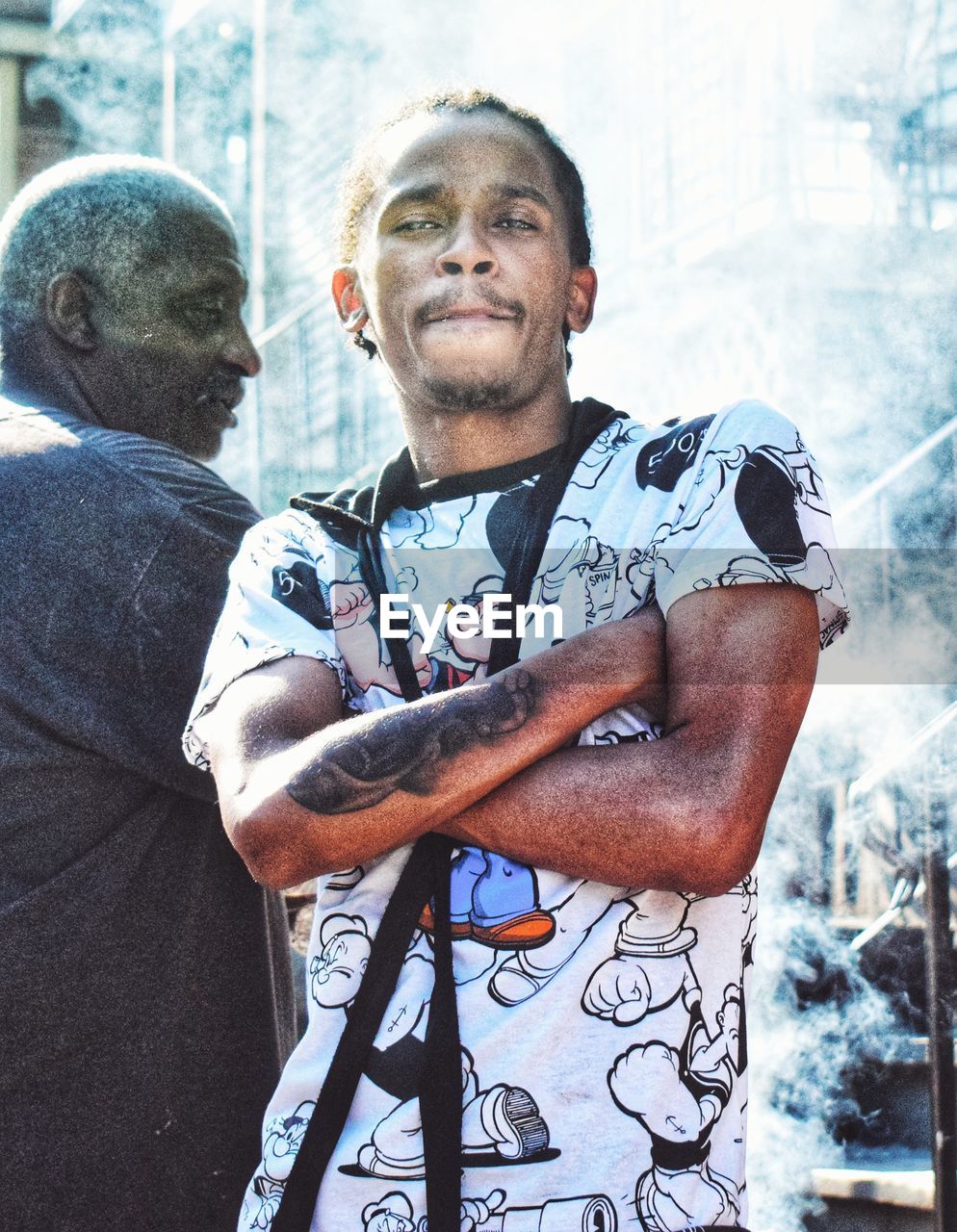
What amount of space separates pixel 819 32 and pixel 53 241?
512 centimetres

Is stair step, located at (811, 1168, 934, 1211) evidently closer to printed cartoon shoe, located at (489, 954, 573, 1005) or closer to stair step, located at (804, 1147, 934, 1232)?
stair step, located at (804, 1147, 934, 1232)

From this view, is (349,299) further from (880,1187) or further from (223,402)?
(880,1187)

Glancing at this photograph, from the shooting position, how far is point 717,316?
25.0ft

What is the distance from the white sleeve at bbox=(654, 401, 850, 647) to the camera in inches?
62.9

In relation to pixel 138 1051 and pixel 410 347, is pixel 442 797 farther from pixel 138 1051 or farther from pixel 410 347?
pixel 138 1051

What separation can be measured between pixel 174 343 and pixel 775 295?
5.56m

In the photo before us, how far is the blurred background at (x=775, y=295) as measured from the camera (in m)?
4.75

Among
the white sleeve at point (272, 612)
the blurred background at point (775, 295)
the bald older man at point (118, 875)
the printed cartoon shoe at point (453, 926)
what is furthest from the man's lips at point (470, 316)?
the blurred background at point (775, 295)

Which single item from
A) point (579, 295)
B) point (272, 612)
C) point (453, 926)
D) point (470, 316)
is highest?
point (579, 295)

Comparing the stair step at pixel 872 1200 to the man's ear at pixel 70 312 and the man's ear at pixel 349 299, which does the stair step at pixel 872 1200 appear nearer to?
the man's ear at pixel 349 299

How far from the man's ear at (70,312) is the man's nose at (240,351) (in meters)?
0.24

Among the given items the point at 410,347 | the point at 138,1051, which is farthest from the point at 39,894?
the point at 410,347

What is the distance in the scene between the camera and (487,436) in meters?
1.93

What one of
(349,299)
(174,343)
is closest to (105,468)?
(174,343)
